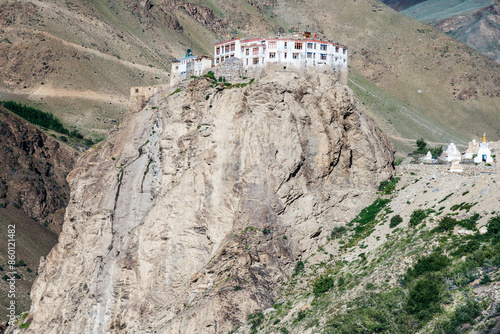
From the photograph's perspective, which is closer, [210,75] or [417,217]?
[417,217]

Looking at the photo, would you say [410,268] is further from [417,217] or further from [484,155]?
[484,155]

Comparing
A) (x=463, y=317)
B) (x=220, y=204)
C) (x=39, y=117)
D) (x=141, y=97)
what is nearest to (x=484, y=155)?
(x=220, y=204)

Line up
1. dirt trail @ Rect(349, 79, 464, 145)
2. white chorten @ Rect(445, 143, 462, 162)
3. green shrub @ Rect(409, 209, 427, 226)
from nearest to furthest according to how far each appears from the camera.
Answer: green shrub @ Rect(409, 209, 427, 226), white chorten @ Rect(445, 143, 462, 162), dirt trail @ Rect(349, 79, 464, 145)

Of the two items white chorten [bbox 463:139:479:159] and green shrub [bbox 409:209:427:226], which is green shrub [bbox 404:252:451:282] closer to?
green shrub [bbox 409:209:427:226]

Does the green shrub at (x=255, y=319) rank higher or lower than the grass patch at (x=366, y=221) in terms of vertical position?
lower

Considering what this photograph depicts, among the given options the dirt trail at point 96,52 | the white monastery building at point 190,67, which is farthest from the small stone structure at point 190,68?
the dirt trail at point 96,52

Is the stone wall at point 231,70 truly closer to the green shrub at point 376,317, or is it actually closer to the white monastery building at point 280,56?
the white monastery building at point 280,56

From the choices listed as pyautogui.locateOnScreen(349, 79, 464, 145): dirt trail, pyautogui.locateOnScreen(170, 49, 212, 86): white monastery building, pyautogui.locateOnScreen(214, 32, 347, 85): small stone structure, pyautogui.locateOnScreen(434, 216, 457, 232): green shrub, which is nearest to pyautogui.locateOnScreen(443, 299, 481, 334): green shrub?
pyautogui.locateOnScreen(434, 216, 457, 232): green shrub
